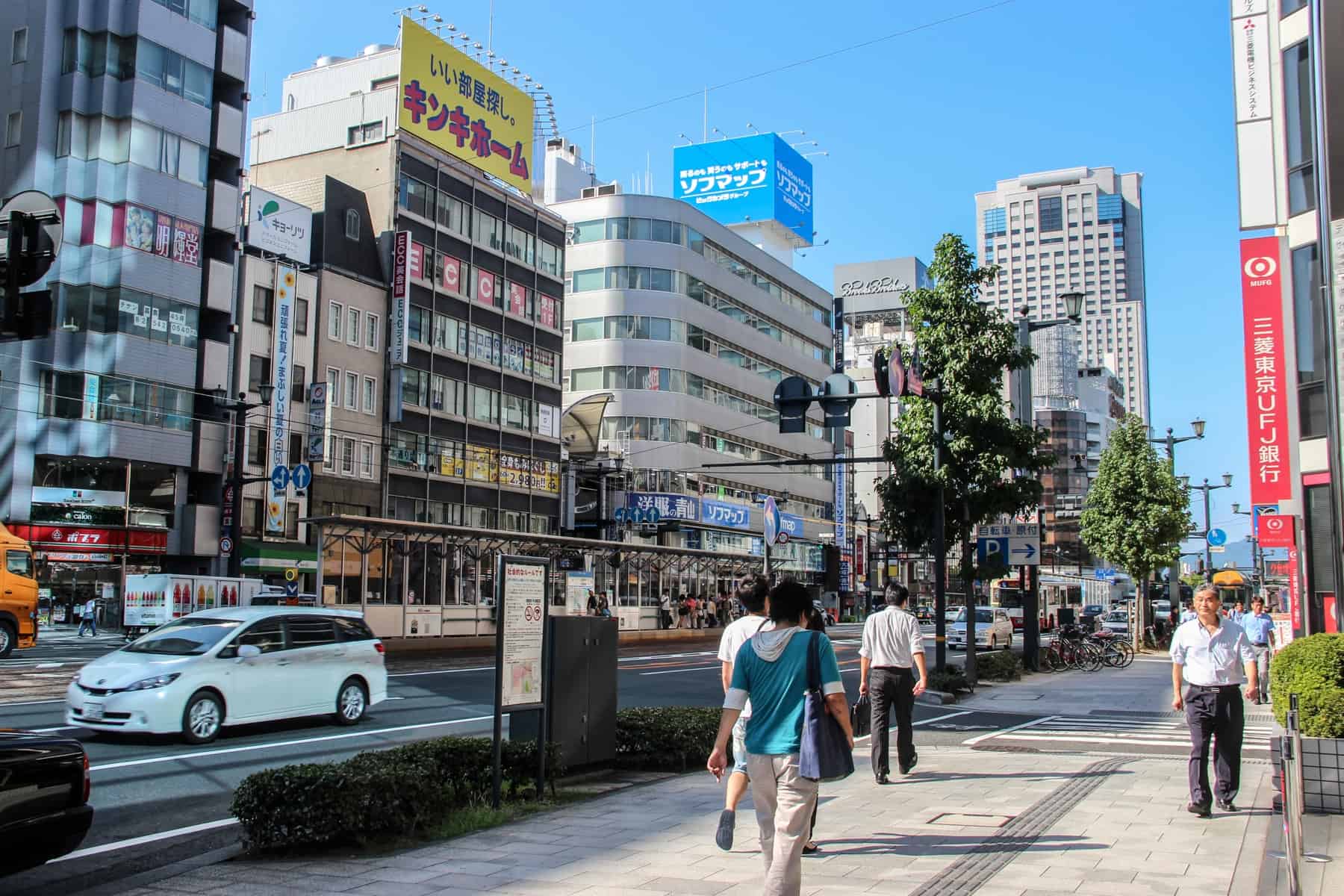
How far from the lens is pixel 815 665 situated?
6.14 m

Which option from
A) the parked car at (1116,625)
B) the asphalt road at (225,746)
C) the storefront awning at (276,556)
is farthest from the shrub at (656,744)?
the parked car at (1116,625)

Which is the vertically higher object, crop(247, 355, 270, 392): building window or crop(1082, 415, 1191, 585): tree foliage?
crop(247, 355, 270, 392): building window

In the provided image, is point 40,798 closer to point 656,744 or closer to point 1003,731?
point 656,744

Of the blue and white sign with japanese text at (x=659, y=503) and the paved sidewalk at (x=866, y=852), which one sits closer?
the paved sidewalk at (x=866, y=852)

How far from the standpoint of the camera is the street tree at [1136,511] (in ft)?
140

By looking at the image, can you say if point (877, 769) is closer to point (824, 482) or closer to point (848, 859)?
point (848, 859)

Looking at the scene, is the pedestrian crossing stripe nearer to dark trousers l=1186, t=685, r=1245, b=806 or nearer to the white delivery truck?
dark trousers l=1186, t=685, r=1245, b=806

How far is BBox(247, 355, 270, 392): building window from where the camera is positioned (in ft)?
152

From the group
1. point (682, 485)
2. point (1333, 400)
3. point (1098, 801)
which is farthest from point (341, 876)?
point (682, 485)

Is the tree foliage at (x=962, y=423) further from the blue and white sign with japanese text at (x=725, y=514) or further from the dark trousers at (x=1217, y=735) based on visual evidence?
the blue and white sign with japanese text at (x=725, y=514)

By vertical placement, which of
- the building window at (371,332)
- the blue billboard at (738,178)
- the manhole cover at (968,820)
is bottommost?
the manhole cover at (968,820)

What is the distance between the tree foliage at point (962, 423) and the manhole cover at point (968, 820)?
15.2 m

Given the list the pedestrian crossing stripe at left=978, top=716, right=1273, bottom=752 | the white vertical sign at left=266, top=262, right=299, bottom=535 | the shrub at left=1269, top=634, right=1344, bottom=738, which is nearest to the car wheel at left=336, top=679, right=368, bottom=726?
the pedestrian crossing stripe at left=978, top=716, right=1273, bottom=752

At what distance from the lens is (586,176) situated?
78.6m
